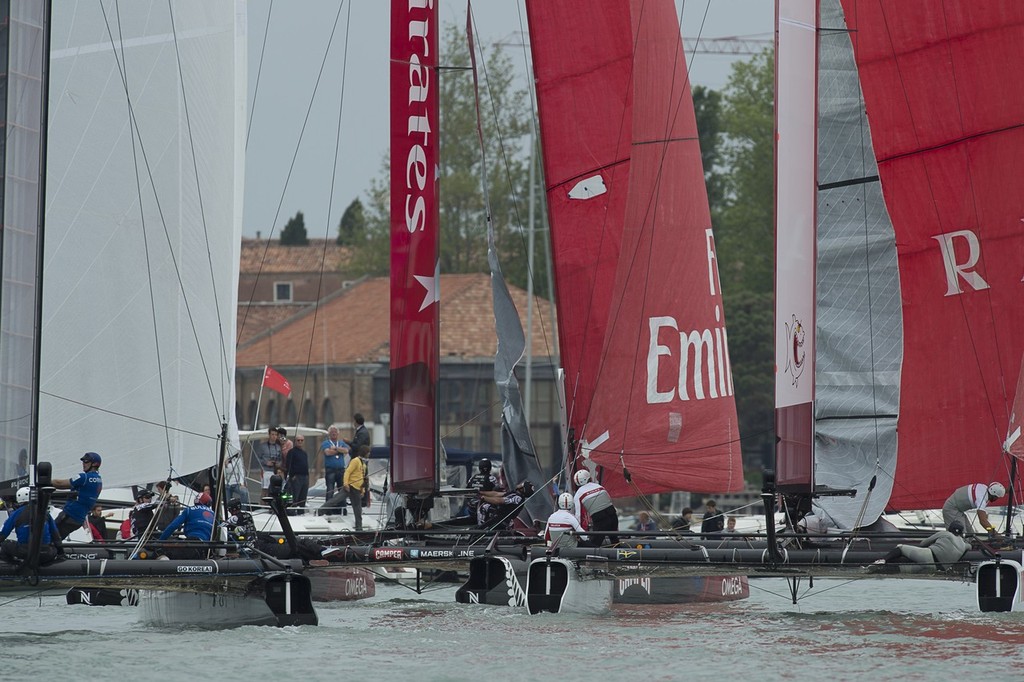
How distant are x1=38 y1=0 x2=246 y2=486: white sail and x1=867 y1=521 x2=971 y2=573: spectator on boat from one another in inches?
256

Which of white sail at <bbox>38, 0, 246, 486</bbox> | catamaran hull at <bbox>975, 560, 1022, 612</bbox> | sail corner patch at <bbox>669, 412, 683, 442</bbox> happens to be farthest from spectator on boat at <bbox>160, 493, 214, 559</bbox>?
catamaran hull at <bbox>975, 560, 1022, 612</bbox>

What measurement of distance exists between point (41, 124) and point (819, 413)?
7327mm

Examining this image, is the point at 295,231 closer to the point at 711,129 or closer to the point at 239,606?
the point at 711,129

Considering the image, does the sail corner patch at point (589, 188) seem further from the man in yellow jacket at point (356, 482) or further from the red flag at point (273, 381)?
the red flag at point (273, 381)

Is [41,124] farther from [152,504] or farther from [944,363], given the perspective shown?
[944,363]

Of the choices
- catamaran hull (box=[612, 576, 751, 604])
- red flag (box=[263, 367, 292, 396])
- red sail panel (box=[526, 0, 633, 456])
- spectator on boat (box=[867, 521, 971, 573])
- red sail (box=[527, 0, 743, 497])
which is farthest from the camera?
red flag (box=[263, 367, 292, 396])

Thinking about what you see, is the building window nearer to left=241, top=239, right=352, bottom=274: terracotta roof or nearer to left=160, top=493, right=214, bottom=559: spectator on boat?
left=241, top=239, right=352, bottom=274: terracotta roof

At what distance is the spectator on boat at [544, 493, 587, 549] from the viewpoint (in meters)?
16.7

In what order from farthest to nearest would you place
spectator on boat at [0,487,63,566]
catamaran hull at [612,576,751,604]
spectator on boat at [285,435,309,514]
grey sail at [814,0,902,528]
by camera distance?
spectator on boat at [285,435,309,514]
catamaran hull at [612,576,751,604]
grey sail at [814,0,902,528]
spectator on boat at [0,487,63,566]

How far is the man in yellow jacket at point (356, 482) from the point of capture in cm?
2342

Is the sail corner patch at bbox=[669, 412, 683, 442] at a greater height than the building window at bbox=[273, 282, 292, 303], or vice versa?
the building window at bbox=[273, 282, 292, 303]

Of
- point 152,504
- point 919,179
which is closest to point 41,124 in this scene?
point 152,504

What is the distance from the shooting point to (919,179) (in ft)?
62.7

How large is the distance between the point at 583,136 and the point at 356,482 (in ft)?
17.6
